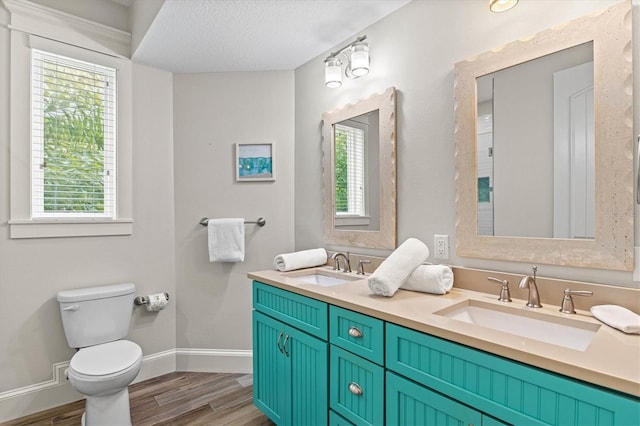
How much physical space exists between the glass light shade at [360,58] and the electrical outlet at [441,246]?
1016 mm

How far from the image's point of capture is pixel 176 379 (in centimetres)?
252

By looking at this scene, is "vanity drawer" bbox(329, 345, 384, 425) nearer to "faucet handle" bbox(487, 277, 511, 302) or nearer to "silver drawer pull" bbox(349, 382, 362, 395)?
"silver drawer pull" bbox(349, 382, 362, 395)

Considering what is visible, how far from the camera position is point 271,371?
1874 mm

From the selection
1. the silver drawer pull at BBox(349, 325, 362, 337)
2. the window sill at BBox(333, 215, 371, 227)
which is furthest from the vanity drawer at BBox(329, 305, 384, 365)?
the window sill at BBox(333, 215, 371, 227)

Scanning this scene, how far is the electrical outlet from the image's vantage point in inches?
65.4

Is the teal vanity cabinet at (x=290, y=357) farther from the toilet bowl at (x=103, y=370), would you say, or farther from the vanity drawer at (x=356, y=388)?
the toilet bowl at (x=103, y=370)

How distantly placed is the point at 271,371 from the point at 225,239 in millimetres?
1020

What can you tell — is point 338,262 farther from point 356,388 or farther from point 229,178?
point 229,178

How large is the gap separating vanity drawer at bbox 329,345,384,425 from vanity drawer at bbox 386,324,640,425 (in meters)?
0.11

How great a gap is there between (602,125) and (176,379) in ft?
9.45

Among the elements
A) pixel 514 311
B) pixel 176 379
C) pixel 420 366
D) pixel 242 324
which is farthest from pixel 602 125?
pixel 176 379

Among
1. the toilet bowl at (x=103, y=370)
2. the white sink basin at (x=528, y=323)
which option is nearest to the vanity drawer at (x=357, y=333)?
the white sink basin at (x=528, y=323)

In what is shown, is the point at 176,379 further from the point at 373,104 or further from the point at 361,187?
the point at 373,104

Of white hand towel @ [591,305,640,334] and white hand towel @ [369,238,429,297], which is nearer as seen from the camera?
white hand towel @ [591,305,640,334]
